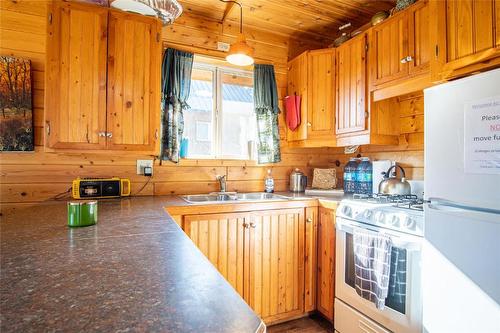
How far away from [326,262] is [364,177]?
86cm

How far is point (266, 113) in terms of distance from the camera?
275 cm

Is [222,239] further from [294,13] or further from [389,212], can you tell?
[294,13]

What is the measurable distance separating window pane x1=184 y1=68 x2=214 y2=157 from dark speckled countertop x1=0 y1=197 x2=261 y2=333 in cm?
162

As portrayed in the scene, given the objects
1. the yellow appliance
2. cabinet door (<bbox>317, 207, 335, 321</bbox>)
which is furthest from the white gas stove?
the yellow appliance

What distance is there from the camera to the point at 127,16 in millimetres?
1920

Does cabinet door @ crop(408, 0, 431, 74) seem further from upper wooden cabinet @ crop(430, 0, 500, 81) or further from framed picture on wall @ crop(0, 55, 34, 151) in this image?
framed picture on wall @ crop(0, 55, 34, 151)

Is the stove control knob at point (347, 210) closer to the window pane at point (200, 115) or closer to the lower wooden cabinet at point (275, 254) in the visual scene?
the lower wooden cabinet at point (275, 254)

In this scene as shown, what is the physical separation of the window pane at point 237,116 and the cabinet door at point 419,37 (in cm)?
145

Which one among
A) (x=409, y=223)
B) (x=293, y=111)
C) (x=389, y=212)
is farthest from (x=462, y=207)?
(x=293, y=111)

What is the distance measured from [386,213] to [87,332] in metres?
1.57

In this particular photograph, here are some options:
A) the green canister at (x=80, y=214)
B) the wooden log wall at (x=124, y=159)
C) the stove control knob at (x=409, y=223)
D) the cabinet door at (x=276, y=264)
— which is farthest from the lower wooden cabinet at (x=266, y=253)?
the stove control knob at (x=409, y=223)

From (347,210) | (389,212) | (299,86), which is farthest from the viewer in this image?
(299,86)

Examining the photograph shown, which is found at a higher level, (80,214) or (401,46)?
(401,46)

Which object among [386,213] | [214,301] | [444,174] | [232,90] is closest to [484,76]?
[444,174]
